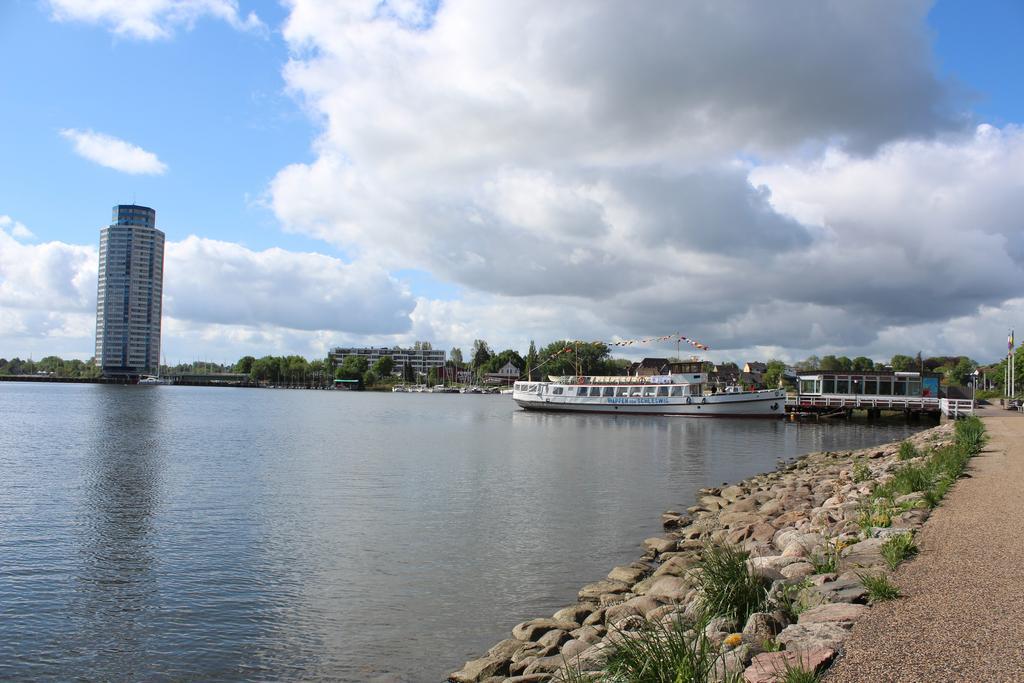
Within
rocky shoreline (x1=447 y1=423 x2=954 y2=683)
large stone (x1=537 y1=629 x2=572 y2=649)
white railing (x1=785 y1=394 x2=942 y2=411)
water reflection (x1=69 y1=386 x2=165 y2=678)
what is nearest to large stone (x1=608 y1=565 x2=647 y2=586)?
rocky shoreline (x1=447 y1=423 x2=954 y2=683)

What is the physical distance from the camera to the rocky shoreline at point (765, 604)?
8125 millimetres

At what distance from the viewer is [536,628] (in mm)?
12453

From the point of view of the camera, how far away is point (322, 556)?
60.4ft

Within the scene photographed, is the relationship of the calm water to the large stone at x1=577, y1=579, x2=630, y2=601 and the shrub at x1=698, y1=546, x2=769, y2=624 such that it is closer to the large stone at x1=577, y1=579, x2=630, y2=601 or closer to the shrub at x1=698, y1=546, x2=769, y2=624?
the large stone at x1=577, y1=579, x2=630, y2=601

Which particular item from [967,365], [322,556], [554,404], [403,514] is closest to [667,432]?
[554,404]

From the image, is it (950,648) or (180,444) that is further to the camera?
(180,444)

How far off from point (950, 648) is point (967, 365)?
204 metres

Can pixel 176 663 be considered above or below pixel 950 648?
below

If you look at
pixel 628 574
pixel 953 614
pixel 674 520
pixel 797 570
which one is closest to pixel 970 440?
pixel 674 520

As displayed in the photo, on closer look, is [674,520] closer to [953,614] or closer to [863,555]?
[863,555]

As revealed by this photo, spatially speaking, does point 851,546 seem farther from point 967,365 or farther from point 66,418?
point 967,365

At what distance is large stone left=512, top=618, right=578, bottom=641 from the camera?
12.3 m

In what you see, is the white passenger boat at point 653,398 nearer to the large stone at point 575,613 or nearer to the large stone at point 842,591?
the large stone at point 575,613

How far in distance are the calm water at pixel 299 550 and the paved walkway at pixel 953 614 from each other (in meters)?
6.80
